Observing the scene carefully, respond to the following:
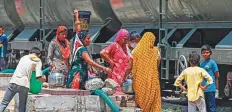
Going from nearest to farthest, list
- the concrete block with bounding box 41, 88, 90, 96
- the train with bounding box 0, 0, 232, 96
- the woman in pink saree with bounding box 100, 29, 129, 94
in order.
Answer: the concrete block with bounding box 41, 88, 90, 96 < the woman in pink saree with bounding box 100, 29, 129, 94 < the train with bounding box 0, 0, 232, 96

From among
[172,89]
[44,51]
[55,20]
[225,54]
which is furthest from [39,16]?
[225,54]

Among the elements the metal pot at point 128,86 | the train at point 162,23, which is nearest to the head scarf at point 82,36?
the metal pot at point 128,86

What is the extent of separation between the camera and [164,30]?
12.8m

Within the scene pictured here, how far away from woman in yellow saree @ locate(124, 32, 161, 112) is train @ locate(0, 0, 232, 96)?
8.61 feet

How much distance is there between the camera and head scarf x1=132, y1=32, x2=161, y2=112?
27.5 ft

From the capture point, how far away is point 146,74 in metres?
8.38

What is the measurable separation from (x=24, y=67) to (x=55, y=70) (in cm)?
61

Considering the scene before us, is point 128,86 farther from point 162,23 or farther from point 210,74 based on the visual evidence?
point 162,23

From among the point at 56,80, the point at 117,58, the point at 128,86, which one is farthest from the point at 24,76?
the point at 128,86

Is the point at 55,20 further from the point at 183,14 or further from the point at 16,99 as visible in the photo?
the point at 16,99

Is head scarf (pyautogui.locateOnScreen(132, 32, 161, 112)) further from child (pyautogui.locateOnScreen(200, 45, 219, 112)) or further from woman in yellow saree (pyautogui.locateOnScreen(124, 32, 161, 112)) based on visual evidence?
child (pyautogui.locateOnScreen(200, 45, 219, 112))

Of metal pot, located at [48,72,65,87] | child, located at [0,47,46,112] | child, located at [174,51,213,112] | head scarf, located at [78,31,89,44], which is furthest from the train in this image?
child, located at [0,47,46,112]

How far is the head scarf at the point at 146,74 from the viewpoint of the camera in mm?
8375

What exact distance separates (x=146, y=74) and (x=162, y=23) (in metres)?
4.50
